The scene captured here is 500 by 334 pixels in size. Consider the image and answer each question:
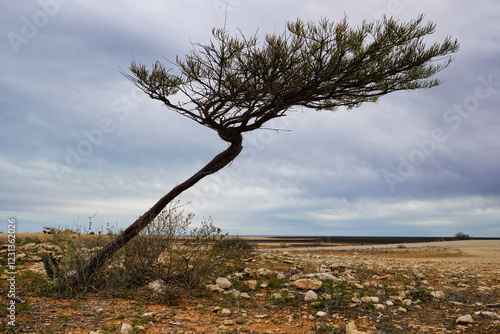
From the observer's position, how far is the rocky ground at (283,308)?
5711 mm

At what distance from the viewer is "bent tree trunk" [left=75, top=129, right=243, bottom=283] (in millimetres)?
7797

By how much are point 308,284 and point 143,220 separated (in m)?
3.94

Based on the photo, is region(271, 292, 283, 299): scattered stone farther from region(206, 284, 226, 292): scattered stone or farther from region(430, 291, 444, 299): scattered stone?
region(430, 291, 444, 299): scattered stone

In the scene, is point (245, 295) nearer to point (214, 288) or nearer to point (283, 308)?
point (214, 288)

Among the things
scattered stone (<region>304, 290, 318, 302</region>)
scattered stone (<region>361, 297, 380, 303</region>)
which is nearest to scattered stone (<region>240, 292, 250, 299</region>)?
scattered stone (<region>304, 290, 318, 302</region>)

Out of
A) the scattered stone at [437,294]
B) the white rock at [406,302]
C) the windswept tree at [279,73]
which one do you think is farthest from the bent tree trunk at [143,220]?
the scattered stone at [437,294]

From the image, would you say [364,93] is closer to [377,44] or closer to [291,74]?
[377,44]

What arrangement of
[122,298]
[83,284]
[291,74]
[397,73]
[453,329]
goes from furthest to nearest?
[397,73] → [291,74] → [83,284] → [122,298] → [453,329]

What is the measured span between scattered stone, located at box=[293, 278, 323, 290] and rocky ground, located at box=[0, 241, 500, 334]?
0.07 ft

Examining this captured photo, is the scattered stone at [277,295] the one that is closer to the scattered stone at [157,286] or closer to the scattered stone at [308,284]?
the scattered stone at [308,284]

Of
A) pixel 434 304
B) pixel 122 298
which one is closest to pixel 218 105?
pixel 122 298

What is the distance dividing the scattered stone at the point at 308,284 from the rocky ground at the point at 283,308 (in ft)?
0.07

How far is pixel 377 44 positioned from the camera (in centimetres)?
826

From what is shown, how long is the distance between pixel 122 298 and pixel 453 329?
20.0 ft
